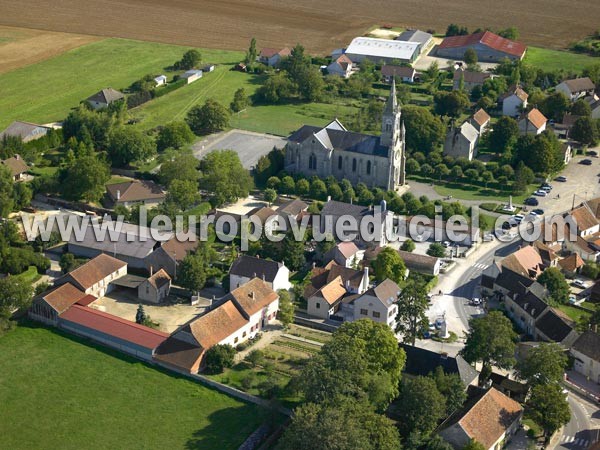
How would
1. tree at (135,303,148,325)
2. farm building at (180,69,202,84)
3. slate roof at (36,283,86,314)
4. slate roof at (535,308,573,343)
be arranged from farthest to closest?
farm building at (180,69,202,84) → slate roof at (36,283,86,314) → tree at (135,303,148,325) → slate roof at (535,308,573,343)

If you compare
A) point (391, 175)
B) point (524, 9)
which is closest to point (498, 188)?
point (391, 175)

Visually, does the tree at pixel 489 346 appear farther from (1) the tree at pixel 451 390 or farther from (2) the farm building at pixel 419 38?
(2) the farm building at pixel 419 38

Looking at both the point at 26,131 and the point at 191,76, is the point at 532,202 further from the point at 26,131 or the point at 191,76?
the point at 191,76

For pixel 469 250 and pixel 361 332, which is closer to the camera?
pixel 361 332

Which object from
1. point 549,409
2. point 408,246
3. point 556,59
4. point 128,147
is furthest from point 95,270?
point 556,59

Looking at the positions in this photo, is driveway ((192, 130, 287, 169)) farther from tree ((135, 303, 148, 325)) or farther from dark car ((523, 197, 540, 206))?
tree ((135, 303, 148, 325))

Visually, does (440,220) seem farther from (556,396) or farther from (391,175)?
(556,396)

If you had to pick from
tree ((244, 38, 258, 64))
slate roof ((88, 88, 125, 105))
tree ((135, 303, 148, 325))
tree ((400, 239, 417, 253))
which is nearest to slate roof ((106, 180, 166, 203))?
tree ((135, 303, 148, 325))
